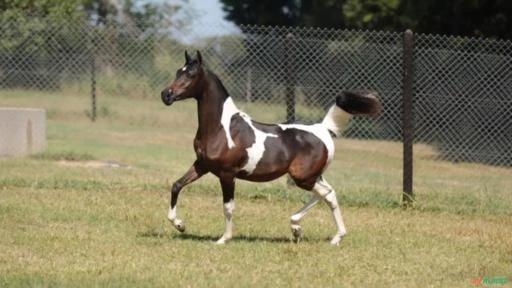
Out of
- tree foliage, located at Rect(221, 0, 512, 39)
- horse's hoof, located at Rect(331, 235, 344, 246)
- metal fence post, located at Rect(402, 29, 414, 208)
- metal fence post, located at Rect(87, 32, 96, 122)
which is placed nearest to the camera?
horse's hoof, located at Rect(331, 235, 344, 246)

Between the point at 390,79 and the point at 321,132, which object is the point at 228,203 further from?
the point at 390,79

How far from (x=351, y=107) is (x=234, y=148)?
4.16 ft

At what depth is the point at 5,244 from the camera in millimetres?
8711

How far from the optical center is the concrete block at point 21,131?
16328mm

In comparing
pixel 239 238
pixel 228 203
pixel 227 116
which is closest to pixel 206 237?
pixel 239 238

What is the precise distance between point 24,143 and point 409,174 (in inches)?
268

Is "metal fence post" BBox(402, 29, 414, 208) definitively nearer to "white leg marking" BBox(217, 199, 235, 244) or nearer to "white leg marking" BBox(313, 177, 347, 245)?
"white leg marking" BBox(313, 177, 347, 245)

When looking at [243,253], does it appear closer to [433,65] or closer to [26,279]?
[26,279]

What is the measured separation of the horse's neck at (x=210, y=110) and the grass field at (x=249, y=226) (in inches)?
39.1

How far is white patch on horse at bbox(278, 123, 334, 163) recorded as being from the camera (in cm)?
966

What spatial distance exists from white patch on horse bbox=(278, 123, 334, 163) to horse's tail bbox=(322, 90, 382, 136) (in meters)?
0.09

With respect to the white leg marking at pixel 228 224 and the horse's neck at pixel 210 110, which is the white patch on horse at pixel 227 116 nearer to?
the horse's neck at pixel 210 110

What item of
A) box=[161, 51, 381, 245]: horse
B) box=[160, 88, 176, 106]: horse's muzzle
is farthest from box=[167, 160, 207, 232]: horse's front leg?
box=[160, 88, 176, 106]: horse's muzzle

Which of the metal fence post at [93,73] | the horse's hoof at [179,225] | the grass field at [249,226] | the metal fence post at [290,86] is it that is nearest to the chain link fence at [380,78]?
the metal fence post at [290,86]
